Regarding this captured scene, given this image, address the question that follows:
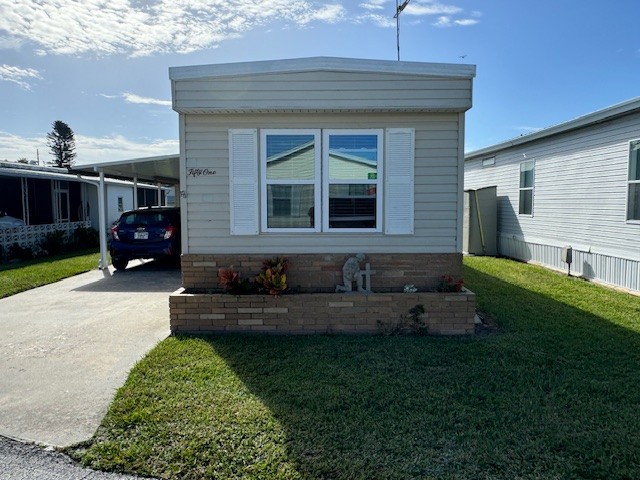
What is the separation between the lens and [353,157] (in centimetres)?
551

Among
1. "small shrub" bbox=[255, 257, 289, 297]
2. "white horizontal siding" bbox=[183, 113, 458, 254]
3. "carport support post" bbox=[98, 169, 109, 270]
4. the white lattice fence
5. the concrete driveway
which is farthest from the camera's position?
the white lattice fence

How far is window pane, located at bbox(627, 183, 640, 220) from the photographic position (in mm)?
7367

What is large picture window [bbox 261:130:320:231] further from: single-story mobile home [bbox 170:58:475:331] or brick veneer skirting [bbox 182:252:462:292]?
brick veneer skirting [bbox 182:252:462:292]

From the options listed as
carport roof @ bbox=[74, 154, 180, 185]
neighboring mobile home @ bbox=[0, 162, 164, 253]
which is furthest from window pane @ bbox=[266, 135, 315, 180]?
neighboring mobile home @ bbox=[0, 162, 164, 253]

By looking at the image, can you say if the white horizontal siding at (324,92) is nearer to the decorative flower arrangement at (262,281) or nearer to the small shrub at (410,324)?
the decorative flower arrangement at (262,281)

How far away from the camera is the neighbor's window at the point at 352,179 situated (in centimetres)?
548

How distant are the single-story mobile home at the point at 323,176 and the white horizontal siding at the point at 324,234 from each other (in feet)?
0.04

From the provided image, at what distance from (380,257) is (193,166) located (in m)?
2.52

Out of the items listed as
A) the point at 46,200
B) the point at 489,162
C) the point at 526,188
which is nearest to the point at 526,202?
the point at 526,188

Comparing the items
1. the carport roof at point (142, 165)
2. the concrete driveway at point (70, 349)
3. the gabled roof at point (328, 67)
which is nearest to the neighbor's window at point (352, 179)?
the gabled roof at point (328, 67)

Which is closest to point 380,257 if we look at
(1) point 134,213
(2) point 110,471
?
(2) point 110,471

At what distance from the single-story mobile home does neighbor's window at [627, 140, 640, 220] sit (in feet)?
12.8

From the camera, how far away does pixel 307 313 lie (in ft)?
16.8

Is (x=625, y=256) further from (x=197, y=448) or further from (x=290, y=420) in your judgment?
(x=197, y=448)
